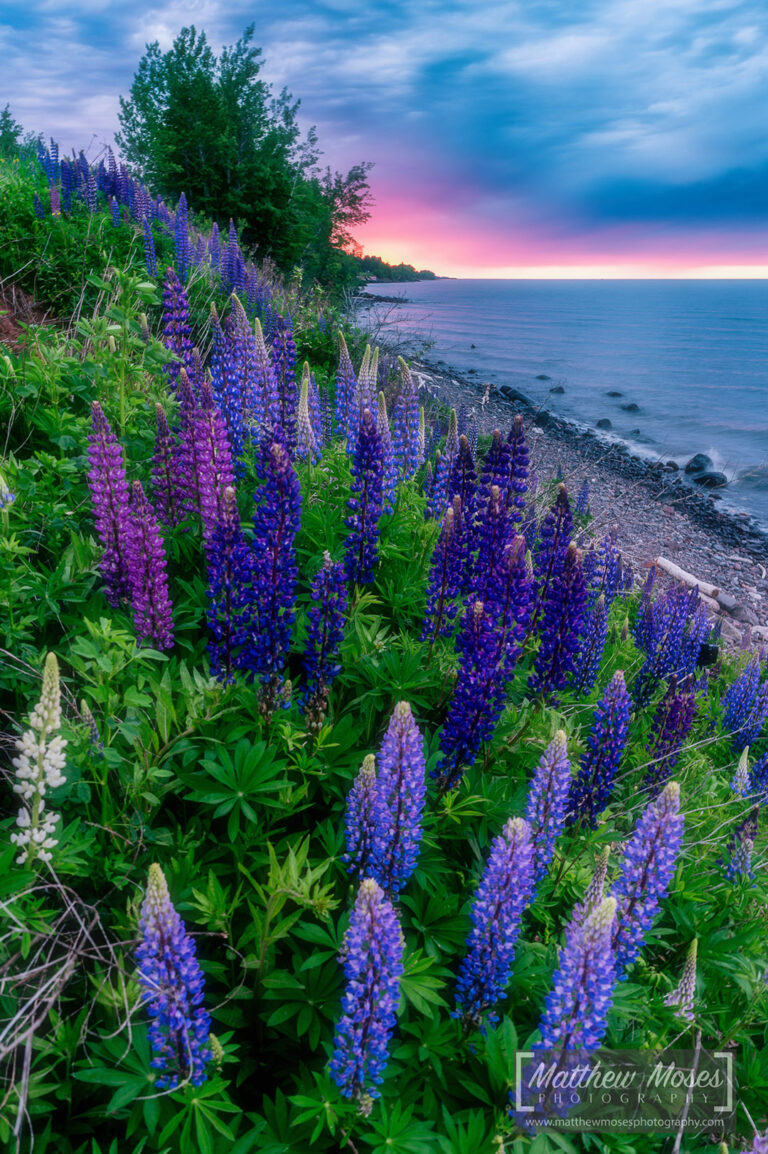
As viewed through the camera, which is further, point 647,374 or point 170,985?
point 647,374

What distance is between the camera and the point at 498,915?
2.16 meters

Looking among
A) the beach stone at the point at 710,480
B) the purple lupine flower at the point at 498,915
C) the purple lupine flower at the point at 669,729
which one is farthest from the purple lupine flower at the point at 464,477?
the beach stone at the point at 710,480

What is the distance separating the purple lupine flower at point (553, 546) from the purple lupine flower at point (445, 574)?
525 mm

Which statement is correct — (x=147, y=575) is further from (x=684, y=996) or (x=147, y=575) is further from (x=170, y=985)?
(x=684, y=996)

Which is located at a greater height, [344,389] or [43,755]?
[344,389]

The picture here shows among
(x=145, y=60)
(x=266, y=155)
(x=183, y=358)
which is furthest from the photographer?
(x=145, y=60)

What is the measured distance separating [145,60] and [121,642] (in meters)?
27.4

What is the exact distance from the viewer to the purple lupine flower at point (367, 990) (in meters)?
1.78

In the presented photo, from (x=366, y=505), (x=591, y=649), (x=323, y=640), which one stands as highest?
(x=366, y=505)

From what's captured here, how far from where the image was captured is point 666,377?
4847cm

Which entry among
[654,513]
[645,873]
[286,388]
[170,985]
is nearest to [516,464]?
[286,388]

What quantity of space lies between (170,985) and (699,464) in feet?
91.3

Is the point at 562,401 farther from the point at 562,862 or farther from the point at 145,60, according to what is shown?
the point at 562,862

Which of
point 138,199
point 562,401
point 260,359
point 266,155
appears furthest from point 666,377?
point 260,359
